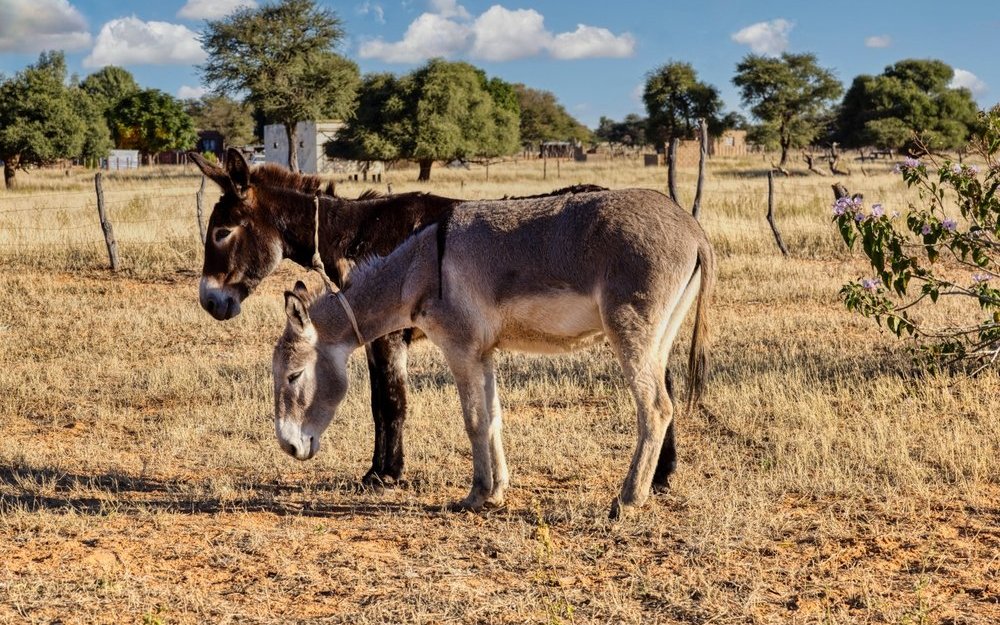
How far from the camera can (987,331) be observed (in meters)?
7.99

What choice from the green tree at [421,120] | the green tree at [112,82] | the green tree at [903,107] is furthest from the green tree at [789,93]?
the green tree at [112,82]

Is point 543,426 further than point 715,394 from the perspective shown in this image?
No

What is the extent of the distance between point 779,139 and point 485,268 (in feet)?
181

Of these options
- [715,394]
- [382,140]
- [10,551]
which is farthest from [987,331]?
[382,140]

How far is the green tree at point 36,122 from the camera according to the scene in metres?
42.6

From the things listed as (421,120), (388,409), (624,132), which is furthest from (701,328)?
(624,132)

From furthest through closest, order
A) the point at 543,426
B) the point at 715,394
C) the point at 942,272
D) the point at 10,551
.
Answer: the point at 942,272
the point at 715,394
the point at 543,426
the point at 10,551

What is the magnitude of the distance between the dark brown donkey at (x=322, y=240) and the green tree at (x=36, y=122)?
4022cm

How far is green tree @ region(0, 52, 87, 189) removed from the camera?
4262 centimetres

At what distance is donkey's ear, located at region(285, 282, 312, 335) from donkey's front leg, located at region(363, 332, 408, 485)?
870 mm

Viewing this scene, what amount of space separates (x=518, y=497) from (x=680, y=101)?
5683 centimetres

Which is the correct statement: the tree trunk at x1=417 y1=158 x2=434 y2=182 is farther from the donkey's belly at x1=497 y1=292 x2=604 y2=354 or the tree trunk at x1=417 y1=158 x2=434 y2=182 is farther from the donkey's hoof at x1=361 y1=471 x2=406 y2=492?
the donkey's belly at x1=497 y1=292 x2=604 y2=354

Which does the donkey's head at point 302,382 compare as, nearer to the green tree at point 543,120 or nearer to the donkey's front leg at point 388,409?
the donkey's front leg at point 388,409

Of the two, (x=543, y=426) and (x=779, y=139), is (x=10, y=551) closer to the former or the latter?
(x=543, y=426)
